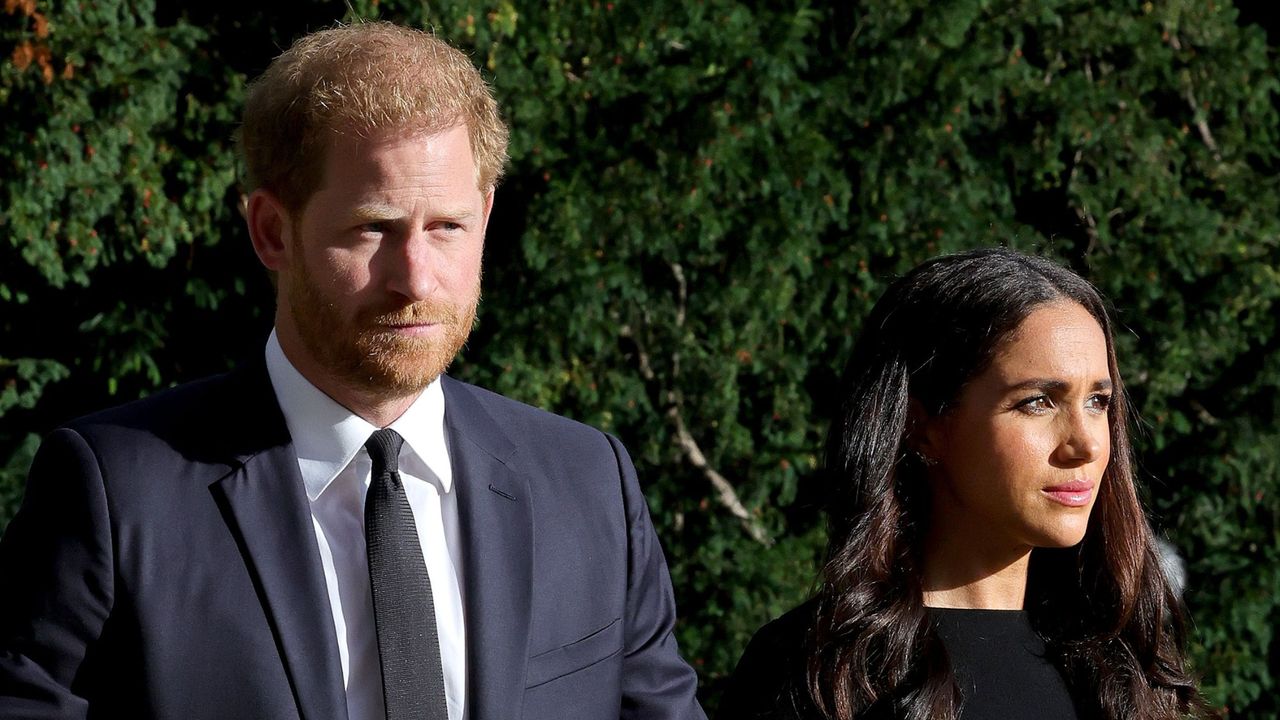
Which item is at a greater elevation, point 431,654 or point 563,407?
point 431,654

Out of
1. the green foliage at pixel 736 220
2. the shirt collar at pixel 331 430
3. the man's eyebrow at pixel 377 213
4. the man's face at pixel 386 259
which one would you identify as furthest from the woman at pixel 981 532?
the green foliage at pixel 736 220

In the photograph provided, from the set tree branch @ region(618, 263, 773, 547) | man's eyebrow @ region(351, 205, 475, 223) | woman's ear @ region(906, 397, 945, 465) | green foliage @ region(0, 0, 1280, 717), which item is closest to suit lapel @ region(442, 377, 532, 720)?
man's eyebrow @ region(351, 205, 475, 223)

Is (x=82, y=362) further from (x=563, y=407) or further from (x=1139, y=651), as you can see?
(x=1139, y=651)

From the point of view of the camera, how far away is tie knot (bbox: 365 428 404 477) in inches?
84.4

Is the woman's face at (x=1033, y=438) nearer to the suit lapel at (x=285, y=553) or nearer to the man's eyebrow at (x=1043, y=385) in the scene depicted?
the man's eyebrow at (x=1043, y=385)

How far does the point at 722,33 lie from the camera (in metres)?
5.13

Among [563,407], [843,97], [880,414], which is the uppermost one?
[843,97]

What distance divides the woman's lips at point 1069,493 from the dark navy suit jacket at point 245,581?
0.72m

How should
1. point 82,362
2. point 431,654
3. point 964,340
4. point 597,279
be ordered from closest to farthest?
point 431,654, point 964,340, point 597,279, point 82,362

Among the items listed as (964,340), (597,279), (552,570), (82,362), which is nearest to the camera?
(552,570)

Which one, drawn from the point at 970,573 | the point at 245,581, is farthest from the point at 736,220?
the point at 245,581

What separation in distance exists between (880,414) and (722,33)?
8.94ft

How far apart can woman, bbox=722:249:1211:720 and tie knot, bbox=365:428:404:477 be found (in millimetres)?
841

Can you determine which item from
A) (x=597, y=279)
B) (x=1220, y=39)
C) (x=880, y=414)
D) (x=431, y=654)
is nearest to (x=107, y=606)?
(x=431, y=654)
